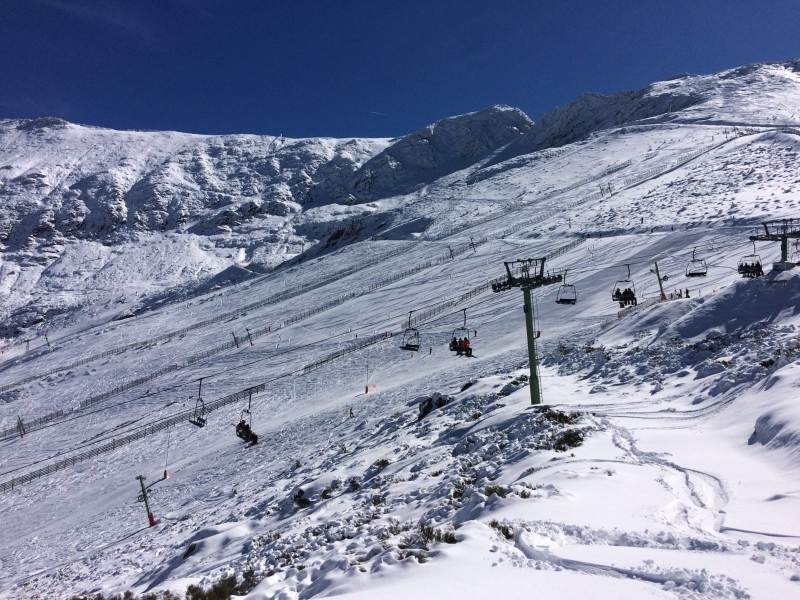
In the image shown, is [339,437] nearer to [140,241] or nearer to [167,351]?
[167,351]

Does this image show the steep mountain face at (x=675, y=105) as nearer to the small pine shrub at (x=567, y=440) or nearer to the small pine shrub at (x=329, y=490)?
the small pine shrub at (x=567, y=440)

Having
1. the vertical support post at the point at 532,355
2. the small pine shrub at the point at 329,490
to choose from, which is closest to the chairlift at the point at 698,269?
the vertical support post at the point at 532,355

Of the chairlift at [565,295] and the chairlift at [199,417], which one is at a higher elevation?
the chairlift at [565,295]

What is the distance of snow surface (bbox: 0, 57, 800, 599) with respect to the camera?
691cm

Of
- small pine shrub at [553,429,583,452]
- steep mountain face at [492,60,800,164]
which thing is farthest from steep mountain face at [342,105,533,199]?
small pine shrub at [553,429,583,452]

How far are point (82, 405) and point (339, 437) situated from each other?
126 feet

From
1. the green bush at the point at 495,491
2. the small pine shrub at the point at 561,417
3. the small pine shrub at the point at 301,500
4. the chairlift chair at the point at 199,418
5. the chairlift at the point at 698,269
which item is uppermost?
the chairlift at the point at 698,269

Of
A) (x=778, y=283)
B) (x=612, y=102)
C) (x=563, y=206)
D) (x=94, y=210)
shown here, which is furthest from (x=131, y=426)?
(x=612, y=102)

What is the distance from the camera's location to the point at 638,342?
19703mm

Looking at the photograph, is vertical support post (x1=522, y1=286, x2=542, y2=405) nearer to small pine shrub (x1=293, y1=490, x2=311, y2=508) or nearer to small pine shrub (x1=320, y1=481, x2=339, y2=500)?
small pine shrub (x1=320, y1=481, x2=339, y2=500)

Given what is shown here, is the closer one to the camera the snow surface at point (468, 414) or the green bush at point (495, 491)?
the snow surface at point (468, 414)

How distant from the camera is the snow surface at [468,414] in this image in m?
6.91

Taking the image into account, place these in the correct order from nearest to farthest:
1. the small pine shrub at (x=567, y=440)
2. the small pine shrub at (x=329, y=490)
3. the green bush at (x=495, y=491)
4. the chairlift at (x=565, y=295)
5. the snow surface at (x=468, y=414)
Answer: the snow surface at (x=468, y=414) → the green bush at (x=495, y=491) → the small pine shrub at (x=567, y=440) → the small pine shrub at (x=329, y=490) → the chairlift at (x=565, y=295)

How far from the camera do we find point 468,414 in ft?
54.7
